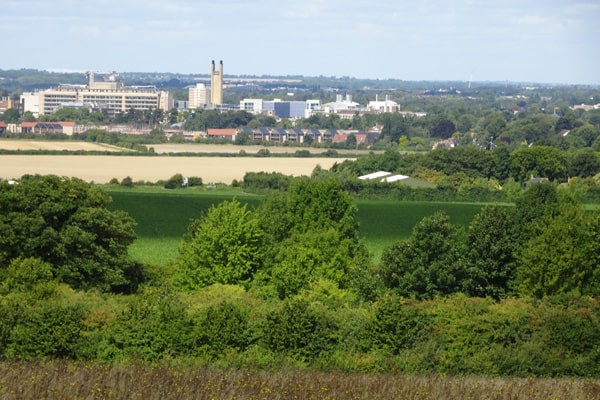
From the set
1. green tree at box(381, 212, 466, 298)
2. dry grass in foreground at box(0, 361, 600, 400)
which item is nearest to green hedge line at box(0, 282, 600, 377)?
dry grass in foreground at box(0, 361, 600, 400)

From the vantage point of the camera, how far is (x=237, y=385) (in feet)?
70.9

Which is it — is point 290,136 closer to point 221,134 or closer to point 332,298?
point 221,134

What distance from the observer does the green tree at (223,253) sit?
3928 cm

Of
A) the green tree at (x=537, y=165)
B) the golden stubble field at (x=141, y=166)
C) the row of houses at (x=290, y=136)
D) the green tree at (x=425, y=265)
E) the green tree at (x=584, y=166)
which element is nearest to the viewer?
the green tree at (x=425, y=265)

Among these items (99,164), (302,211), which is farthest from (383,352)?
(99,164)

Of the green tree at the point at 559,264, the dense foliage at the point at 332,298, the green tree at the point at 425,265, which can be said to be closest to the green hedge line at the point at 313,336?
the dense foliage at the point at 332,298

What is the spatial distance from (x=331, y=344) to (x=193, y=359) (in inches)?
145

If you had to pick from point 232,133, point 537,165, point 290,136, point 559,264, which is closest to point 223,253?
point 559,264

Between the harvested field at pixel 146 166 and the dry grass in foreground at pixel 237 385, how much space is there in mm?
67875

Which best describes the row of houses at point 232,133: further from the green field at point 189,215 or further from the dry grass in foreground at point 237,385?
the dry grass in foreground at point 237,385

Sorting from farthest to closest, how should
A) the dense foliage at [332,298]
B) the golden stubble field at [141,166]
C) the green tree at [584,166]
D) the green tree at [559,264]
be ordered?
the green tree at [584,166]
the golden stubble field at [141,166]
the green tree at [559,264]
the dense foliage at [332,298]

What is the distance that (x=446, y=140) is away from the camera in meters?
172

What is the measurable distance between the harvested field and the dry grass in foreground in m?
67.9

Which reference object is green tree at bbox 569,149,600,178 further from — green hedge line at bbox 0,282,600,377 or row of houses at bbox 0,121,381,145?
green hedge line at bbox 0,282,600,377
